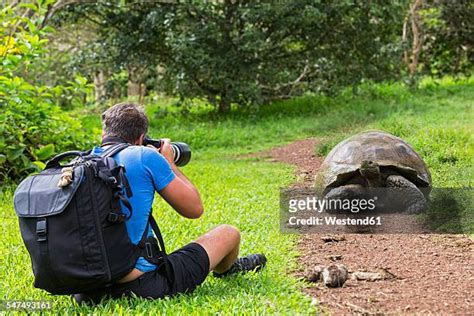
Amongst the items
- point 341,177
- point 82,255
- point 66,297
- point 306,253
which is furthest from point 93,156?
point 341,177

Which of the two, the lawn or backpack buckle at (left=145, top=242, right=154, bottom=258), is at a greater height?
backpack buckle at (left=145, top=242, right=154, bottom=258)

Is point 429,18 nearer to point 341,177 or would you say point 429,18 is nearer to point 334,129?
point 334,129

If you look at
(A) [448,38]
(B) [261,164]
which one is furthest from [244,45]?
(A) [448,38]

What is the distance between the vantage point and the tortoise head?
5855 millimetres

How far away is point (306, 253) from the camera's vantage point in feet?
16.1

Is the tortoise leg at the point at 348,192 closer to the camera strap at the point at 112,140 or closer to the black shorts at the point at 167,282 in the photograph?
the black shorts at the point at 167,282

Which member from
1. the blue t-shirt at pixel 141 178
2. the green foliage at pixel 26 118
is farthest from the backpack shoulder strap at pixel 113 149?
the green foliage at pixel 26 118

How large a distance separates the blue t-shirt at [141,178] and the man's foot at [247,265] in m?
0.68

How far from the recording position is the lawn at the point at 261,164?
12.3 feet

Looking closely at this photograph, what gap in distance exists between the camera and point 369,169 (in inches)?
231

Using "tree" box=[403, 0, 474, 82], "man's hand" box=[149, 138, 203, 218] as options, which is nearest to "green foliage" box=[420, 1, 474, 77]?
"tree" box=[403, 0, 474, 82]

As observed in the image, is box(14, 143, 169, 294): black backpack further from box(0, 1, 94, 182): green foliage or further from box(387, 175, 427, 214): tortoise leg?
box(0, 1, 94, 182): green foliage

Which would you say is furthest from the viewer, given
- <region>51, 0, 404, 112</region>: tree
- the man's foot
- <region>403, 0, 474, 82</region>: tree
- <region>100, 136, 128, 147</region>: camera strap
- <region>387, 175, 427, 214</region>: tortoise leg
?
<region>403, 0, 474, 82</region>: tree

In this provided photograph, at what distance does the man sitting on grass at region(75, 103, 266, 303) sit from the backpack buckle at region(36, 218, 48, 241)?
43cm
